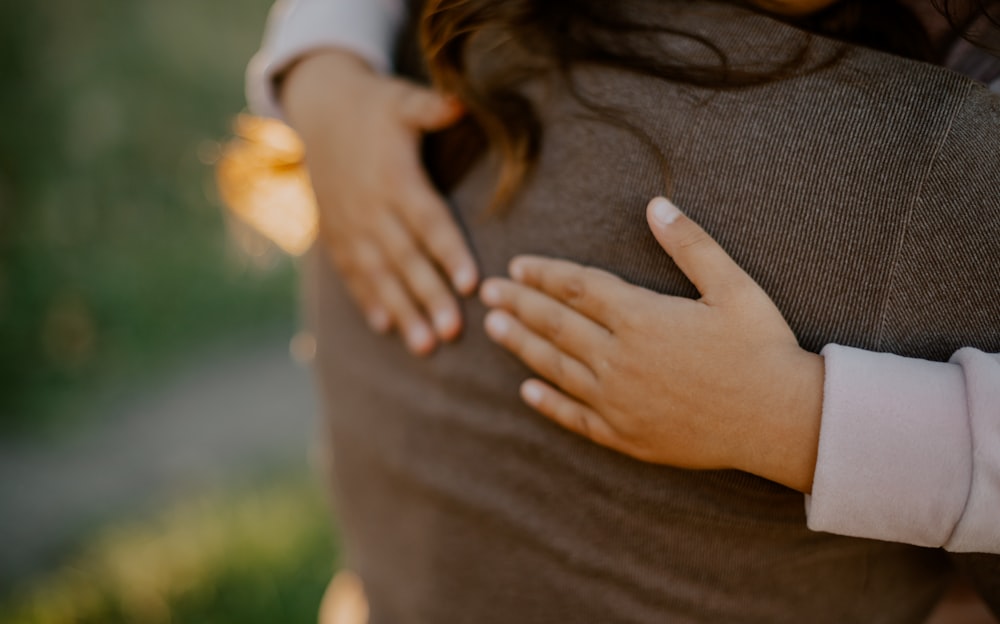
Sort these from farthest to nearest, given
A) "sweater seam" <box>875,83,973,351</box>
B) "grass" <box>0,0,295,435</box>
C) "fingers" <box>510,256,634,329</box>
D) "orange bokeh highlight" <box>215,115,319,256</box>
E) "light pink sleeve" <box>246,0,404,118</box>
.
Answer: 1. "grass" <box>0,0,295,435</box>
2. "orange bokeh highlight" <box>215,115,319,256</box>
3. "light pink sleeve" <box>246,0,404,118</box>
4. "fingers" <box>510,256,634,329</box>
5. "sweater seam" <box>875,83,973,351</box>

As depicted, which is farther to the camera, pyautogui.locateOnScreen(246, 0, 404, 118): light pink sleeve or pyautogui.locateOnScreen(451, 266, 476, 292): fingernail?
pyautogui.locateOnScreen(246, 0, 404, 118): light pink sleeve

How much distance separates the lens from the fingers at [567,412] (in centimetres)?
86

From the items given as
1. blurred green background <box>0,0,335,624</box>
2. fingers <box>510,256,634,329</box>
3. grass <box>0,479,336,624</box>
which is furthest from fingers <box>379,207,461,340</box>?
blurred green background <box>0,0,335,624</box>

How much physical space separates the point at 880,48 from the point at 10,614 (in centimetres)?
302

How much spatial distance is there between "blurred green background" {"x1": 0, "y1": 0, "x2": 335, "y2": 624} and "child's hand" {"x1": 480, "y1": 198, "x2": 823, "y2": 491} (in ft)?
7.34

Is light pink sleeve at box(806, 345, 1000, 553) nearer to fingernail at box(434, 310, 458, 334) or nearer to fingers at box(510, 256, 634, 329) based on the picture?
fingers at box(510, 256, 634, 329)

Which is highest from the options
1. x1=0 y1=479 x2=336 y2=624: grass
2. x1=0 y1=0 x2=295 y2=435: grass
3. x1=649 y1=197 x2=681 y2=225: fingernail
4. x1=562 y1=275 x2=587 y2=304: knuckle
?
x1=649 y1=197 x2=681 y2=225: fingernail

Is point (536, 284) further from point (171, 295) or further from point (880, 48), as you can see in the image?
point (171, 295)

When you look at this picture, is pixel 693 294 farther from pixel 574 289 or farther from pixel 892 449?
→ pixel 892 449

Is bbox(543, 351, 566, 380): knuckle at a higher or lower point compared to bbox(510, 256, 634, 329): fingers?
lower

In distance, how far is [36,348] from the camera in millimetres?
3883

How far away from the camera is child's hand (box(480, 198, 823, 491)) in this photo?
0.77 metres

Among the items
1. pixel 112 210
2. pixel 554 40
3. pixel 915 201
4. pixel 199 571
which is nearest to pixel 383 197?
pixel 554 40

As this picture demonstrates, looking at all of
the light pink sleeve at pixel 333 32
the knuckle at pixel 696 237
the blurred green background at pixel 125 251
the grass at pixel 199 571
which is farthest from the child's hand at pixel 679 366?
the blurred green background at pixel 125 251
